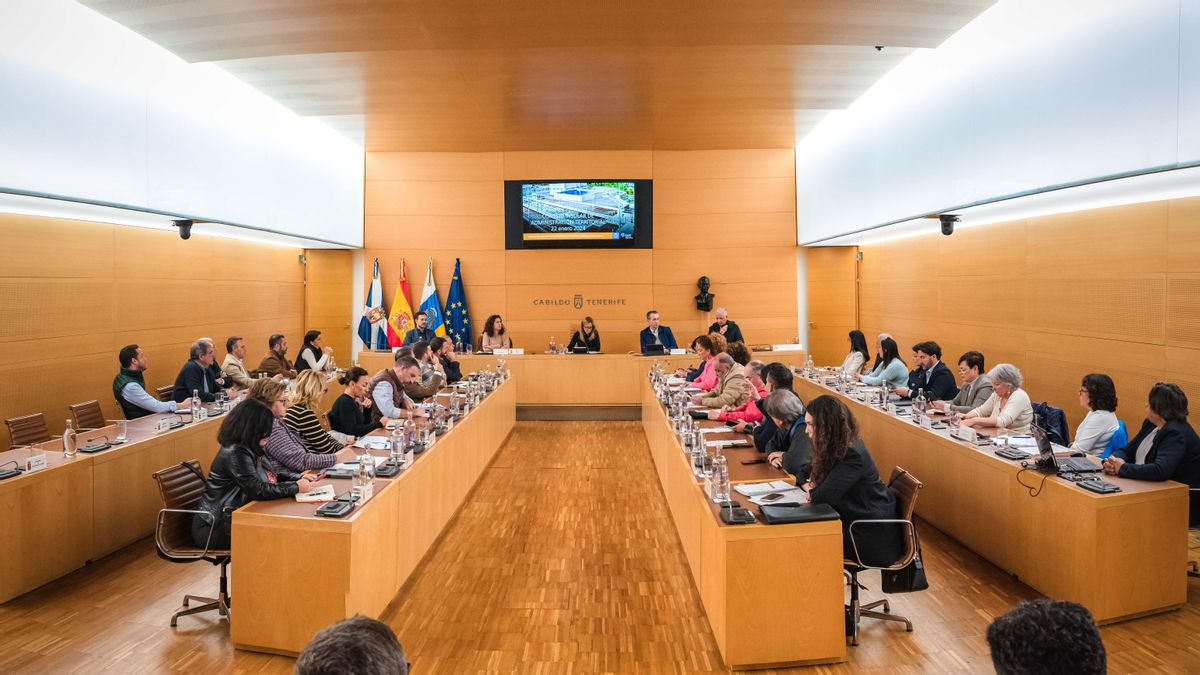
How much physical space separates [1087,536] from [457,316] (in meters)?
8.80

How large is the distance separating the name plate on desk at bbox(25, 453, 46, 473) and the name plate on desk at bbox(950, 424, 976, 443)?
6.15m

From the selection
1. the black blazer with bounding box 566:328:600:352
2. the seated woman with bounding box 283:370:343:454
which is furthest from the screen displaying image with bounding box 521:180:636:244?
the seated woman with bounding box 283:370:343:454

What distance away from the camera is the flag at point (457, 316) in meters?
10.5

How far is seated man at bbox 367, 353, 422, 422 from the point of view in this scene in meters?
5.77

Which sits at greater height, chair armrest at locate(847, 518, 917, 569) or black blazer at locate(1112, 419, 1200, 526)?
black blazer at locate(1112, 419, 1200, 526)

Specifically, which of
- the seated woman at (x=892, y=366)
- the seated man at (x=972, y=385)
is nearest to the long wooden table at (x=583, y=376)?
the seated woman at (x=892, y=366)

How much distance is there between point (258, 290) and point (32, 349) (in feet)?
12.4

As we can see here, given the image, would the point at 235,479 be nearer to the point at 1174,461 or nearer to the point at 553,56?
the point at 553,56

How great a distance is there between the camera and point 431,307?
10383mm

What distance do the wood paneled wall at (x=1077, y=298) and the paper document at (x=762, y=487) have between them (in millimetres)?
3398

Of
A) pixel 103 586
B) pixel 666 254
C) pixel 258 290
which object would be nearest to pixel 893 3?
pixel 666 254

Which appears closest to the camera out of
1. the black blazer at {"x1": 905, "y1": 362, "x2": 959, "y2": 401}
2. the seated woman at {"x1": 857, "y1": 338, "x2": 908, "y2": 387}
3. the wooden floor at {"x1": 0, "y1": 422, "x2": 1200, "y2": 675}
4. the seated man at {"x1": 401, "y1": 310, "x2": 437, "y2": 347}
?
the wooden floor at {"x1": 0, "y1": 422, "x2": 1200, "y2": 675}

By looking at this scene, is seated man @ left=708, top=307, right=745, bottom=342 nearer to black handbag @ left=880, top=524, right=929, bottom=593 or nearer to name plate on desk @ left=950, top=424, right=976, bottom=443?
name plate on desk @ left=950, top=424, right=976, bottom=443

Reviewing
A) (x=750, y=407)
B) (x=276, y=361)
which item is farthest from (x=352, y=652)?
(x=276, y=361)
